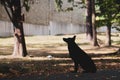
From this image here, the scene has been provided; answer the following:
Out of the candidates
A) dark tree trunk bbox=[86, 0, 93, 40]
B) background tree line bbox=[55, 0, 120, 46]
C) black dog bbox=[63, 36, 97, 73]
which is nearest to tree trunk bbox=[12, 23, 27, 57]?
background tree line bbox=[55, 0, 120, 46]

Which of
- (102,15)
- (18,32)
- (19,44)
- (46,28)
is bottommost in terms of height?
(46,28)

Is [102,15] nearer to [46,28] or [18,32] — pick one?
[18,32]

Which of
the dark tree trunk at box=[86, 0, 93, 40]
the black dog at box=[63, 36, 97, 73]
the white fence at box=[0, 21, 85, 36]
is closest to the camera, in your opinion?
the black dog at box=[63, 36, 97, 73]

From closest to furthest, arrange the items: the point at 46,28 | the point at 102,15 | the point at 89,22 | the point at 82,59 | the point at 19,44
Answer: the point at 82,59 < the point at 19,44 < the point at 102,15 < the point at 89,22 < the point at 46,28

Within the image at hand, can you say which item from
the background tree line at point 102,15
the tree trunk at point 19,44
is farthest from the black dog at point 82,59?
the background tree line at point 102,15

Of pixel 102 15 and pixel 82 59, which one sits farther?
pixel 102 15

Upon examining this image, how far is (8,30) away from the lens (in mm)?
48062

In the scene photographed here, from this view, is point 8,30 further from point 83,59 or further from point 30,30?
point 83,59

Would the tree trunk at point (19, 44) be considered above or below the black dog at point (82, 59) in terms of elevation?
below

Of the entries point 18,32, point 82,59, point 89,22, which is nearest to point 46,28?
point 89,22

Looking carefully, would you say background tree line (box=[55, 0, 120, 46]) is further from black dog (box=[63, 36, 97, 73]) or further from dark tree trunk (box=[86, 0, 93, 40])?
black dog (box=[63, 36, 97, 73])

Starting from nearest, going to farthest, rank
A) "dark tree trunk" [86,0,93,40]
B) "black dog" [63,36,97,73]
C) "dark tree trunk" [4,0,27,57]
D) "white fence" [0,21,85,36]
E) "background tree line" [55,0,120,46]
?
"black dog" [63,36,97,73], "dark tree trunk" [4,0,27,57], "background tree line" [55,0,120,46], "dark tree trunk" [86,0,93,40], "white fence" [0,21,85,36]

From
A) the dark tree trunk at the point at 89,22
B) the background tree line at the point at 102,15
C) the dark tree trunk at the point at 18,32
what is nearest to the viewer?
the dark tree trunk at the point at 18,32

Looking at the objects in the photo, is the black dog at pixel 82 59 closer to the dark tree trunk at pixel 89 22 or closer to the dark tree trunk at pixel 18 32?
the dark tree trunk at pixel 18 32
